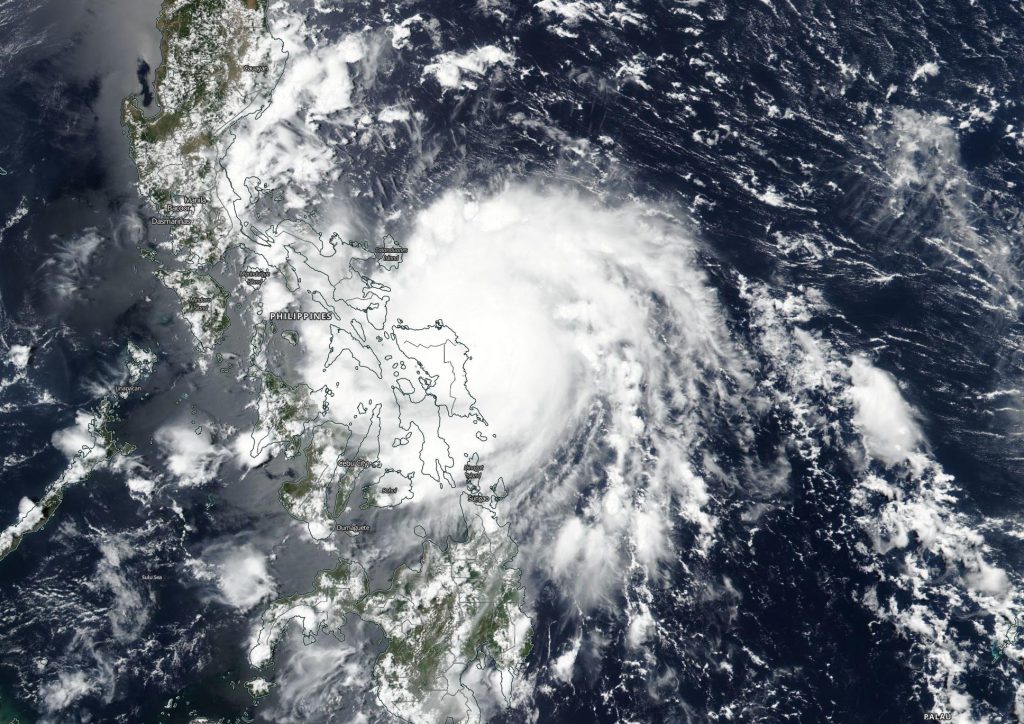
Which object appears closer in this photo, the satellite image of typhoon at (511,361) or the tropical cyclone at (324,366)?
the satellite image of typhoon at (511,361)

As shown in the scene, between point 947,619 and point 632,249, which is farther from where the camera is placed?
point 632,249

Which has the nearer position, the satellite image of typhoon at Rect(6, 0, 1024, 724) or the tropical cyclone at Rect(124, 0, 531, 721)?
the satellite image of typhoon at Rect(6, 0, 1024, 724)

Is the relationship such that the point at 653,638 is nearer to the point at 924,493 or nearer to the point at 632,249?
the point at 924,493

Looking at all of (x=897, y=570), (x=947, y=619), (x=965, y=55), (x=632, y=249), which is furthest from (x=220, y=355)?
(x=965, y=55)
